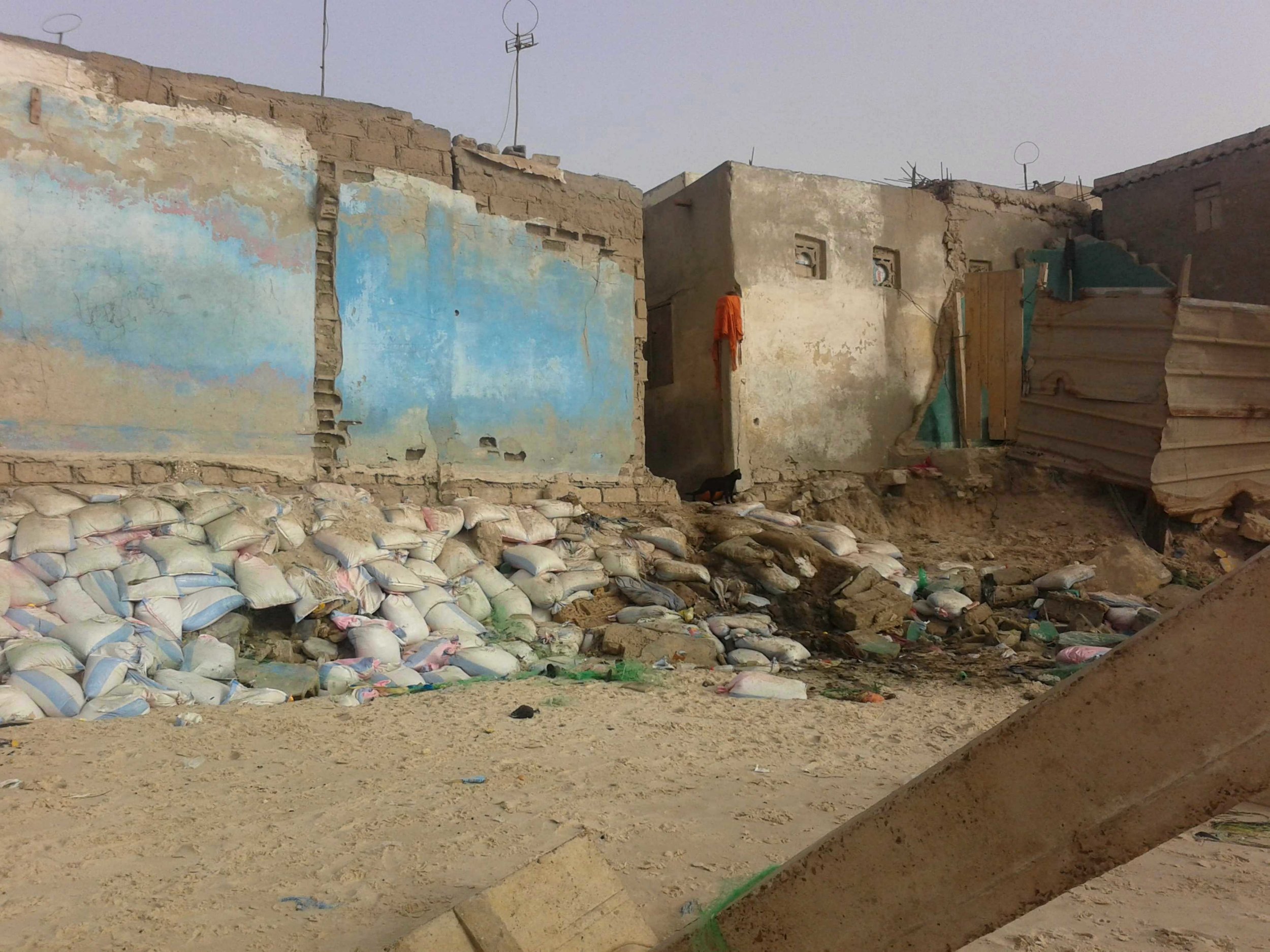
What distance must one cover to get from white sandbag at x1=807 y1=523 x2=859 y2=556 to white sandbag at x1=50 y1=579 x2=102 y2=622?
17.0 feet

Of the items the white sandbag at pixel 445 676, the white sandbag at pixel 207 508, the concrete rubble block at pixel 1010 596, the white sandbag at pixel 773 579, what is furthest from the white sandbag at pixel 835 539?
the white sandbag at pixel 207 508

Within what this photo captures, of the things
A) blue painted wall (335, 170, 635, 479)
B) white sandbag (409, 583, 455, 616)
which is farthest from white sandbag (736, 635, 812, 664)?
blue painted wall (335, 170, 635, 479)

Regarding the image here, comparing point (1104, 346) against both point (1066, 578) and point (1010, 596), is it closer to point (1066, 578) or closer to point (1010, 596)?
point (1066, 578)

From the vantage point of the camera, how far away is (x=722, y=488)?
882 cm

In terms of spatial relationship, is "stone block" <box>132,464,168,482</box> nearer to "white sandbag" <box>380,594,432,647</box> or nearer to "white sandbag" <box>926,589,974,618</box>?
"white sandbag" <box>380,594,432,647</box>

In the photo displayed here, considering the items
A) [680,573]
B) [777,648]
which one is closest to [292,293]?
[680,573]

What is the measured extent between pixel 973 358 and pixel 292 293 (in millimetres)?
7518

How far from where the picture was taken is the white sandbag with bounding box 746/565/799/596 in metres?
6.54

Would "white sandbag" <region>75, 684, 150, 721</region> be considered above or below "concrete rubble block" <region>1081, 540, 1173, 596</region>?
below

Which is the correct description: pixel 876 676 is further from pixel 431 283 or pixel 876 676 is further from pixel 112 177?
pixel 112 177

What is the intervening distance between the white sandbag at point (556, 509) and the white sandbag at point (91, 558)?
283 centimetres

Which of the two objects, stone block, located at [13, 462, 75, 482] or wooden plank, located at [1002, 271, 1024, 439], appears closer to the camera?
stone block, located at [13, 462, 75, 482]

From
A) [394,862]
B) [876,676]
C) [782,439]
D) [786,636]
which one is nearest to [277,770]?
[394,862]

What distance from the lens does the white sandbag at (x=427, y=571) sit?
18.8 ft
